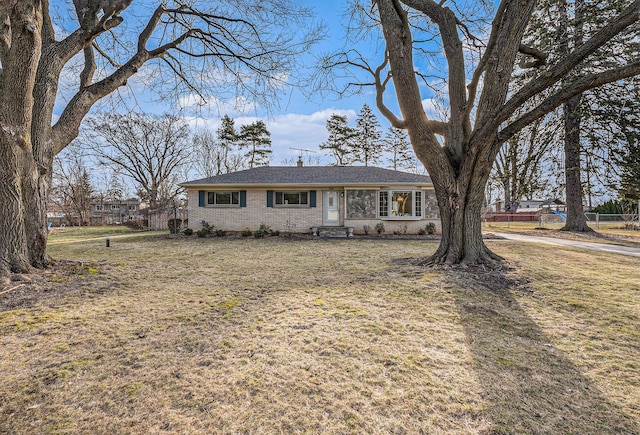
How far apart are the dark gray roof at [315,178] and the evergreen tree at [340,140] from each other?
14.3 meters

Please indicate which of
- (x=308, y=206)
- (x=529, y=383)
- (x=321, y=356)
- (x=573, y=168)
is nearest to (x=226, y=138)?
(x=308, y=206)

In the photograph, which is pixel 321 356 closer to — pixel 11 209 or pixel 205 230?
pixel 11 209

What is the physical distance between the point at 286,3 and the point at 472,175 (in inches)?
221

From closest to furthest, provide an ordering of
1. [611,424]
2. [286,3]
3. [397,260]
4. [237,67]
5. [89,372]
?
1. [611,424]
2. [89,372]
3. [286,3]
4. [397,260]
5. [237,67]

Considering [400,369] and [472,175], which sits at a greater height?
[472,175]

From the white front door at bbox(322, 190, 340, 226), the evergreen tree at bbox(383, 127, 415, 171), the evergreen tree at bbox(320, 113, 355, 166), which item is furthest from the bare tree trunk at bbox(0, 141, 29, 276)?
the evergreen tree at bbox(383, 127, 415, 171)

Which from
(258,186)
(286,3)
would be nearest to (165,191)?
(258,186)

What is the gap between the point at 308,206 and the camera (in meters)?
14.2

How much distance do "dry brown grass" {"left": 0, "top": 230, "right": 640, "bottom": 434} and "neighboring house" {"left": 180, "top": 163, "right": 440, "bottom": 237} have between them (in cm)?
895

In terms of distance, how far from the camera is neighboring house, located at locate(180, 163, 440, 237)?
551 inches

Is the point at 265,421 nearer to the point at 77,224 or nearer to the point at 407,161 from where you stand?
the point at 77,224

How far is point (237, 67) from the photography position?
7.72m

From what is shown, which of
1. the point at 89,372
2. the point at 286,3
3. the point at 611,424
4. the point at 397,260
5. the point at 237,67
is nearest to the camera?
the point at 611,424

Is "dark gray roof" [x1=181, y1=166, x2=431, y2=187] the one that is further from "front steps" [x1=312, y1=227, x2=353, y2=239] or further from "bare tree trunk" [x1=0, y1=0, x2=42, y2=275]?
"bare tree trunk" [x1=0, y1=0, x2=42, y2=275]
